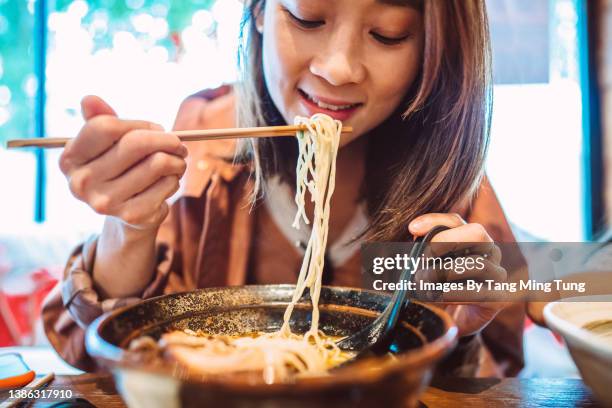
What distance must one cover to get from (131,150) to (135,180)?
76mm

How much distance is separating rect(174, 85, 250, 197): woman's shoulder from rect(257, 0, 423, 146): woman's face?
285 mm

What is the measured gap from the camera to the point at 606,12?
1.40 meters

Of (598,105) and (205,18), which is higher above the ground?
(205,18)

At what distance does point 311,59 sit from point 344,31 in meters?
0.11

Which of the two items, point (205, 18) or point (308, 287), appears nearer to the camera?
point (308, 287)

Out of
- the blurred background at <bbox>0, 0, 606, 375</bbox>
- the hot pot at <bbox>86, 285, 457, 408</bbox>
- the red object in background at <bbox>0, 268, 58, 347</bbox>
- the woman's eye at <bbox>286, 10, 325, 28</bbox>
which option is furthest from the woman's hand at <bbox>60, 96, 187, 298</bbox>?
the red object in background at <bbox>0, 268, 58, 347</bbox>

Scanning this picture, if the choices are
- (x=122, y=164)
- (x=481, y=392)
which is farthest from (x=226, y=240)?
(x=481, y=392)

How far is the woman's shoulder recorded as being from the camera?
5.07 ft

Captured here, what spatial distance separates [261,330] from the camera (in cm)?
103

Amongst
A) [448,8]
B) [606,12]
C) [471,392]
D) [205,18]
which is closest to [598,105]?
[606,12]

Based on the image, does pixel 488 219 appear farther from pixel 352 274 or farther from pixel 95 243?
pixel 95 243

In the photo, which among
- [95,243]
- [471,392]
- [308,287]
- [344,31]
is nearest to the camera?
[471,392]

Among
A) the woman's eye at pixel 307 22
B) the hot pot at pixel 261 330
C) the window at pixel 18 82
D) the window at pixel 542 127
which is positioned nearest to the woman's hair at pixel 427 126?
the window at pixel 542 127

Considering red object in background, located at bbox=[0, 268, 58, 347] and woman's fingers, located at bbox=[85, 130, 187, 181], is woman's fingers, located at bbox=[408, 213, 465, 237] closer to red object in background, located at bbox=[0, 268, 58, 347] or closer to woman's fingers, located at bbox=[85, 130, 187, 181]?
woman's fingers, located at bbox=[85, 130, 187, 181]
